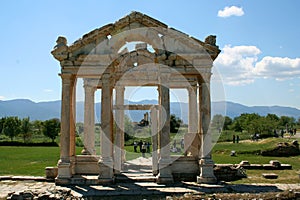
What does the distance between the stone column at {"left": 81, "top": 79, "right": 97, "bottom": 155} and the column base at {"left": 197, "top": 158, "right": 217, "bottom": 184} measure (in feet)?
26.3

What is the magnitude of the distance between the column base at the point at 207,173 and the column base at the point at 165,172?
4.97 feet

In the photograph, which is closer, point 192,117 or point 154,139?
point 154,139

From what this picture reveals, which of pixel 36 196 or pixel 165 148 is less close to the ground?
pixel 165 148

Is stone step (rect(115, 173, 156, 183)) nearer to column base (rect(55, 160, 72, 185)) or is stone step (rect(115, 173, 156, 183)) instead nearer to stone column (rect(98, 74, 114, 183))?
stone column (rect(98, 74, 114, 183))

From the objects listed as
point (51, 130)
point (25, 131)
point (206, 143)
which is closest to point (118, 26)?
point (206, 143)

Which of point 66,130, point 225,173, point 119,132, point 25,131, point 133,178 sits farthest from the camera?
point 25,131

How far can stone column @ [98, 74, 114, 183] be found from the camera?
16750mm

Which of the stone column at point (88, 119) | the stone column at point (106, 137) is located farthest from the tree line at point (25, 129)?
the stone column at point (106, 137)

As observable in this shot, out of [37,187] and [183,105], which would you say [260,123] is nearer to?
[183,105]

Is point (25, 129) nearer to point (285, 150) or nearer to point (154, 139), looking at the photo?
point (285, 150)

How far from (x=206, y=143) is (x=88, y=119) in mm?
8621

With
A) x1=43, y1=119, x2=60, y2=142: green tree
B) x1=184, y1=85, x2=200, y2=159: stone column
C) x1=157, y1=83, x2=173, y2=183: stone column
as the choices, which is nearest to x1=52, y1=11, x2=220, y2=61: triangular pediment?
x1=157, y1=83, x2=173, y2=183: stone column

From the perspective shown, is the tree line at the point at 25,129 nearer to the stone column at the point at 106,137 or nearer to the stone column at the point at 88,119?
the stone column at the point at 88,119

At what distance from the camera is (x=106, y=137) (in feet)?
55.8
